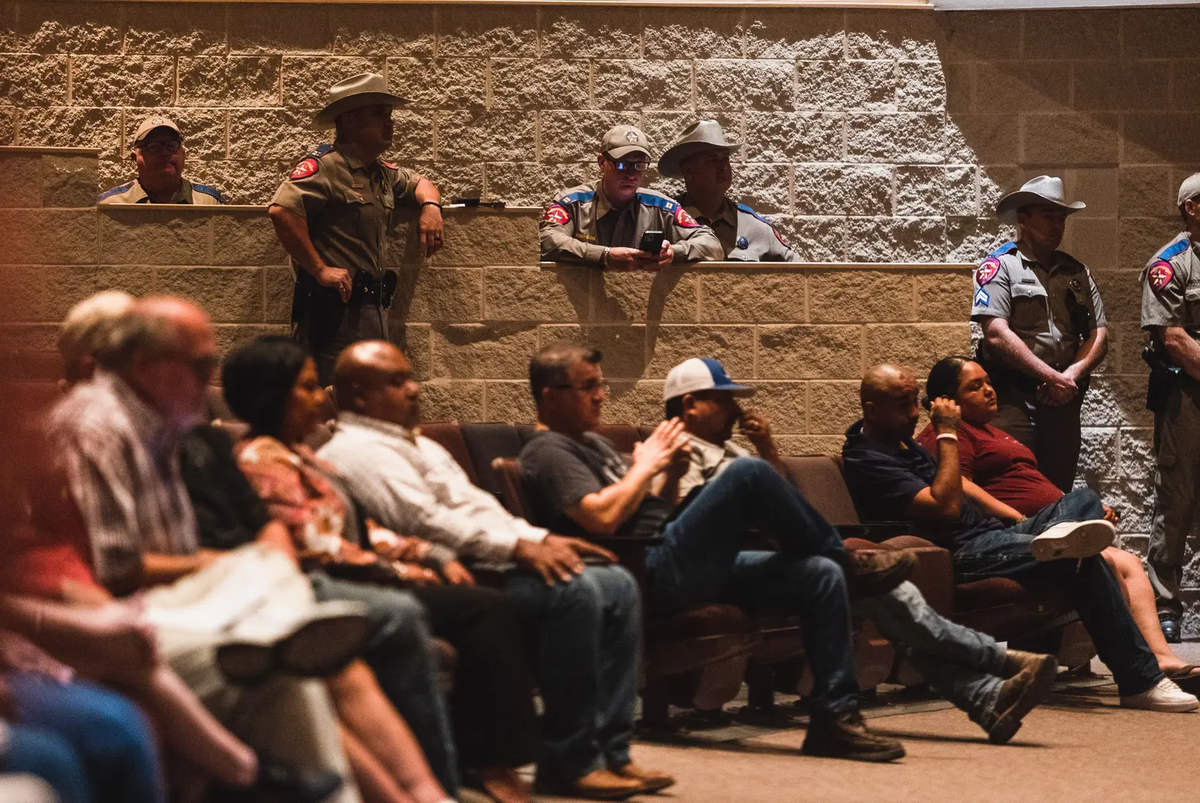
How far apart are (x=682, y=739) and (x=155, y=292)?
269 cm

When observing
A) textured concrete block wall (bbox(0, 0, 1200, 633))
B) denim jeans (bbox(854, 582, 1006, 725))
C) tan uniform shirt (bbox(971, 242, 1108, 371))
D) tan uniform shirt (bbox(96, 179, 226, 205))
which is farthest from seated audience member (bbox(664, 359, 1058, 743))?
textured concrete block wall (bbox(0, 0, 1200, 633))

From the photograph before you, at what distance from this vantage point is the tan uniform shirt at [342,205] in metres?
5.59

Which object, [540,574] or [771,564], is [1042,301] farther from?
[540,574]

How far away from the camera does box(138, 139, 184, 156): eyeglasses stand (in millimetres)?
6297

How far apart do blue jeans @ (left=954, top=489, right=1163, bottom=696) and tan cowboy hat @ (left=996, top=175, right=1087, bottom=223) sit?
196 centimetres

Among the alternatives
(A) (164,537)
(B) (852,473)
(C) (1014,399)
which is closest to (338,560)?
(A) (164,537)

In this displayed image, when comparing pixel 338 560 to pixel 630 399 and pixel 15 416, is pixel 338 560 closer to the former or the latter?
pixel 15 416

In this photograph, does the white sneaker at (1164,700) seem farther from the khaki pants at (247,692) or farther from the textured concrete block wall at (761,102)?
the khaki pants at (247,692)

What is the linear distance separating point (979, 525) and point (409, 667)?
3.06 meters

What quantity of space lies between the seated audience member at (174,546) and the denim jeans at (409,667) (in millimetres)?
234

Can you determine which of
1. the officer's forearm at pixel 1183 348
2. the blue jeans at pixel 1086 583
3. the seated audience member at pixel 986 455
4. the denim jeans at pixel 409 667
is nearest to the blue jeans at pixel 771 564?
the blue jeans at pixel 1086 583

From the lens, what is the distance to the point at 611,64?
750cm

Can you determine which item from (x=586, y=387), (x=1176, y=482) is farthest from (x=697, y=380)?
(x=1176, y=482)

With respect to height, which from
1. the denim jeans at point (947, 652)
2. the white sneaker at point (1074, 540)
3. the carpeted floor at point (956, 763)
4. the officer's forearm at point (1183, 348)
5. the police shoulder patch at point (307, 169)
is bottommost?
the carpeted floor at point (956, 763)
